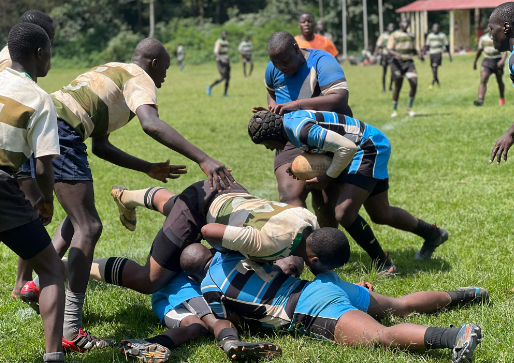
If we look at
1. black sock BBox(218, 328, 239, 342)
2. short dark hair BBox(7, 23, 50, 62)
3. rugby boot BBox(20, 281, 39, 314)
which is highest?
short dark hair BBox(7, 23, 50, 62)

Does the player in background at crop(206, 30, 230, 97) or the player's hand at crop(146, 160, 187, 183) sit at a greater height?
the player's hand at crop(146, 160, 187, 183)

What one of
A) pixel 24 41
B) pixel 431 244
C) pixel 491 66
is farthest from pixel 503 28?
pixel 491 66

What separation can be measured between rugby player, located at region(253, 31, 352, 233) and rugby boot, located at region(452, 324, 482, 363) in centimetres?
216

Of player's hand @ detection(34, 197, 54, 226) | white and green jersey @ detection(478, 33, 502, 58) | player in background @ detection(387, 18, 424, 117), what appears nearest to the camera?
player's hand @ detection(34, 197, 54, 226)

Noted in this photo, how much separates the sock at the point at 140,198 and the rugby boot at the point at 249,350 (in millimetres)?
1870

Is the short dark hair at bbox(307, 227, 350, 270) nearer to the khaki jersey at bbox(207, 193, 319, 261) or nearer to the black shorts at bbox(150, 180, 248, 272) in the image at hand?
the khaki jersey at bbox(207, 193, 319, 261)

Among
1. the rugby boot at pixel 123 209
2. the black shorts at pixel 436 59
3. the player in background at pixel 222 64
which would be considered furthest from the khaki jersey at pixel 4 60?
the black shorts at pixel 436 59

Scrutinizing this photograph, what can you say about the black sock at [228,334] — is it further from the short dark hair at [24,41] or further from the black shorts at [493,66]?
the black shorts at [493,66]

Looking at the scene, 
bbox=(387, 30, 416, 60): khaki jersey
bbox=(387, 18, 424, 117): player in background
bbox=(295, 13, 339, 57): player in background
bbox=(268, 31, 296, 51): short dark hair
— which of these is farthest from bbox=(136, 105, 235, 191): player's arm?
bbox=(387, 30, 416, 60): khaki jersey

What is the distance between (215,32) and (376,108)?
1535 inches

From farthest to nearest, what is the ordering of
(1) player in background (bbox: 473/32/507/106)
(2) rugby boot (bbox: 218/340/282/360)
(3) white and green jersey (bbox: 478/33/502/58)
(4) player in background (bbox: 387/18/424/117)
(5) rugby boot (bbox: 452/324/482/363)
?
(3) white and green jersey (bbox: 478/33/502/58) → (1) player in background (bbox: 473/32/507/106) → (4) player in background (bbox: 387/18/424/117) → (2) rugby boot (bbox: 218/340/282/360) → (5) rugby boot (bbox: 452/324/482/363)

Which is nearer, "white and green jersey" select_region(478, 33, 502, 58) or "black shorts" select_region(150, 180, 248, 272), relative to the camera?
"black shorts" select_region(150, 180, 248, 272)

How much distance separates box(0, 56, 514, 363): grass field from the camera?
381 centimetres

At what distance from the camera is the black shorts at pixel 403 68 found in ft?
48.6
